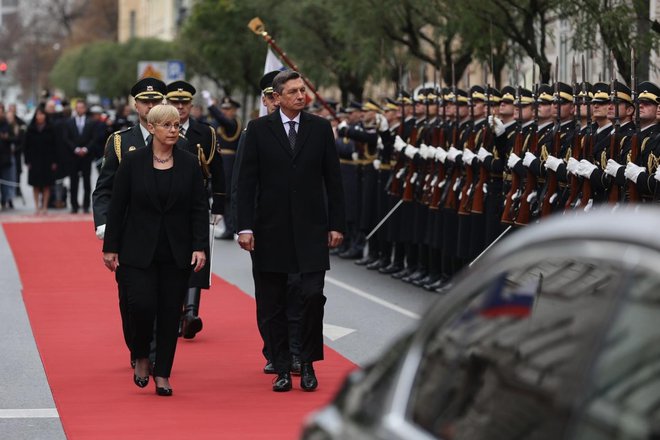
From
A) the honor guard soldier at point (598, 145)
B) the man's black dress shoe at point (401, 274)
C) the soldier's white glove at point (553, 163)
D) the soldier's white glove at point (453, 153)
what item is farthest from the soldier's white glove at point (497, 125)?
the man's black dress shoe at point (401, 274)

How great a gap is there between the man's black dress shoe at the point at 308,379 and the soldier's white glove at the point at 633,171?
265 centimetres

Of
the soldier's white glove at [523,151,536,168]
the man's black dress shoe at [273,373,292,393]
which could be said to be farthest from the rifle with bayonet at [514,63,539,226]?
the man's black dress shoe at [273,373,292,393]

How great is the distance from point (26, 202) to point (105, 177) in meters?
22.6

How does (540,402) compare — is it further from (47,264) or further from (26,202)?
(26,202)

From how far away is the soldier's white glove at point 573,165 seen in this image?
447 inches

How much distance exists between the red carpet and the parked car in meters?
4.32

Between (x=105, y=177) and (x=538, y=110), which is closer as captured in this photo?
(x=105, y=177)

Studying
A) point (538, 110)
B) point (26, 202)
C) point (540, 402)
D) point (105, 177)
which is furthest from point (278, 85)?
point (26, 202)

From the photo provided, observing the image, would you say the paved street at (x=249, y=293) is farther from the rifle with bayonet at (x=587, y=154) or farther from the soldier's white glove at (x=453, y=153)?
the rifle with bayonet at (x=587, y=154)

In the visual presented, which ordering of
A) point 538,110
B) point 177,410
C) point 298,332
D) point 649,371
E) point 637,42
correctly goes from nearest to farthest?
point 649,371 < point 177,410 < point 298,332 < point 538,110 < point 637,42

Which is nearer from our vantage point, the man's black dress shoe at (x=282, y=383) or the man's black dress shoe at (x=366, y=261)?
the man's black dress shoe at (x=282, y=383)

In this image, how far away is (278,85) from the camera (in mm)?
9125

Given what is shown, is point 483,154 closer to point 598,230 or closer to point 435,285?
point 435,285

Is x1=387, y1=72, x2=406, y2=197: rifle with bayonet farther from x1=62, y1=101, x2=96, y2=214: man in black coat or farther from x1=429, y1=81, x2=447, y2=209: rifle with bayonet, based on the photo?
x1=62, y1=101, x2=96, y2=214: man in black coat
